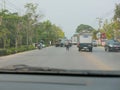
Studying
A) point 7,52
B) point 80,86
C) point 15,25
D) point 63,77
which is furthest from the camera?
point 15,25

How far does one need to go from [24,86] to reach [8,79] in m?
0.31

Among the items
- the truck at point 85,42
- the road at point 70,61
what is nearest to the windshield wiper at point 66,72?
the road at point 70,61

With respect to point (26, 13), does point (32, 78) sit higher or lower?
lower

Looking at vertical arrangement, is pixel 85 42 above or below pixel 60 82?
above

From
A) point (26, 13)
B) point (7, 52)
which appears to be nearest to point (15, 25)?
point (26, 13)

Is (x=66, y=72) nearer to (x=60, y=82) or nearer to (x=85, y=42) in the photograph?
(x=60, y=82)

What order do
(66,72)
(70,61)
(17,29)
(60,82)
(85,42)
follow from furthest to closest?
(17,29), (85,42), (70,61), (66,72), (60,82)

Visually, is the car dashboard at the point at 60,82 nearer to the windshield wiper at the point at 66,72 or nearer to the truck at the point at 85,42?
the windshield wiper at the point at 66,72

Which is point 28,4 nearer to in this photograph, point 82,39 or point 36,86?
point 82,39

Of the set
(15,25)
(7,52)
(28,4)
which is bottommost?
(7,52)

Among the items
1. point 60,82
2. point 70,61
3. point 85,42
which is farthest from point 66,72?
point 85,42

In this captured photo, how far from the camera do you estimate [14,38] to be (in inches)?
2249

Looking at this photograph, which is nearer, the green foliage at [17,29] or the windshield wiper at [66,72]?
the windshield wiper at [66,72]

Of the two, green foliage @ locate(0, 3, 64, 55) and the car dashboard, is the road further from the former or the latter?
the car dashboard
